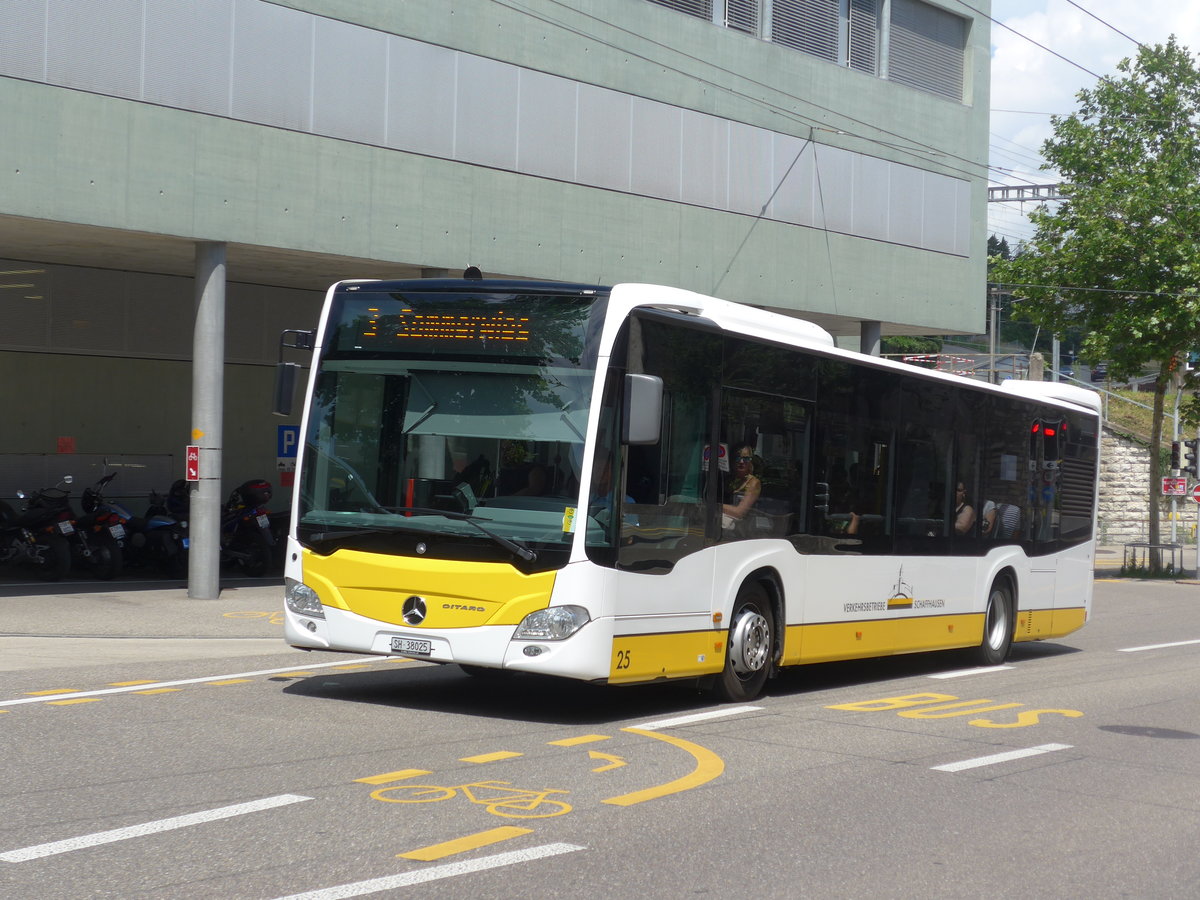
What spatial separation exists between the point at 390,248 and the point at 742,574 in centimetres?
1177

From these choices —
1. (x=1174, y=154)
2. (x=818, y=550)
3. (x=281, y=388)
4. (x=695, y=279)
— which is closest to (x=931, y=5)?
(x=1174, y=154)

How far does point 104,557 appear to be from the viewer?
21.6m

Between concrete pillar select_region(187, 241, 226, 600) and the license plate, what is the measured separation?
10393mm

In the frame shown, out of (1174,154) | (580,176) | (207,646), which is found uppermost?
(1174,154)

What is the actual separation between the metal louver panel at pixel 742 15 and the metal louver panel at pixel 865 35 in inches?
122

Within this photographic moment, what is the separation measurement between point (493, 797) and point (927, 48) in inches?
1091

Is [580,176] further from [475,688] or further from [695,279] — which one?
[475,688]

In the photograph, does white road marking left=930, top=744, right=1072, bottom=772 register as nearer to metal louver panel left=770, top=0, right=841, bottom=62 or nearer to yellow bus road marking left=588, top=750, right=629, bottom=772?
yellow bus road marking left=588, top=750, right=629, bottom=772

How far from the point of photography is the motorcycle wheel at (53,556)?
69.1ft

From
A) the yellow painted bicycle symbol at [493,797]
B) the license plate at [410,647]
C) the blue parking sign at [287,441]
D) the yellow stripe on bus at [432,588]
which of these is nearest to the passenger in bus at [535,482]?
the yellow stripe on bus at [432,588]

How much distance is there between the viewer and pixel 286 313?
2762cm

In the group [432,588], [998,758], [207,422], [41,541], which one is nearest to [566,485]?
[432,588]

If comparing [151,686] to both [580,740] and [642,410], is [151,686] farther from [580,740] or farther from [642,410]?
[642,410]

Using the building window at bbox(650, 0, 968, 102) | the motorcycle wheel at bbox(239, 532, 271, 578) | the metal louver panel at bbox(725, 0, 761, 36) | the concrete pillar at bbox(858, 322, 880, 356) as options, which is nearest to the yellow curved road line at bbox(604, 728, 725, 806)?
the motorcycle wheel at bbox(239, 532, 271, 578)
